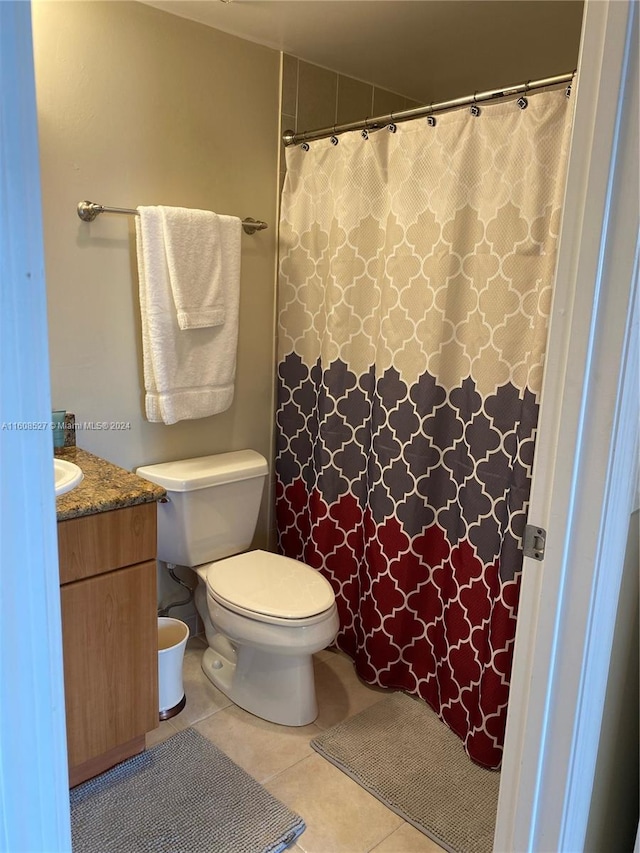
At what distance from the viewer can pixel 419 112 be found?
1.92 m

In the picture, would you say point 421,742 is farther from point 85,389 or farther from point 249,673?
point 85,389

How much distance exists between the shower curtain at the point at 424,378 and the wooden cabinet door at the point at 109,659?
826 mm

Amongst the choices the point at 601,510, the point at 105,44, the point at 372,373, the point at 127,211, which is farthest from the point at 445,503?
the point at 105,44

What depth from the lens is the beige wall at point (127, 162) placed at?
6.20 ft

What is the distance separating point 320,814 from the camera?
172cm

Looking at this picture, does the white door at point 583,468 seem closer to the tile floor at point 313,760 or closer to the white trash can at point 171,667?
the tile floor at point 313,760

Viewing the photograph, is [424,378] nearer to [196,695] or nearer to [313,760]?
[313,760]

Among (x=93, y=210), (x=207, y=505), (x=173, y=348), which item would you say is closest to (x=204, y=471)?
(x=207, y=505)

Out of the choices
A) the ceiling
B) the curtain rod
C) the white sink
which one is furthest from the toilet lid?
the ceiling

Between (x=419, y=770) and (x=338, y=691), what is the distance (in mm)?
443

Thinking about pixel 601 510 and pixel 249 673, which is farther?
pixel 249 673

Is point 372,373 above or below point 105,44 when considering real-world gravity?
below

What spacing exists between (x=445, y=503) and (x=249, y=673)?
86 centimetres

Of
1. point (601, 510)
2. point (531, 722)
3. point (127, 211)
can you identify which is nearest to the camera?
point (601, 510)
